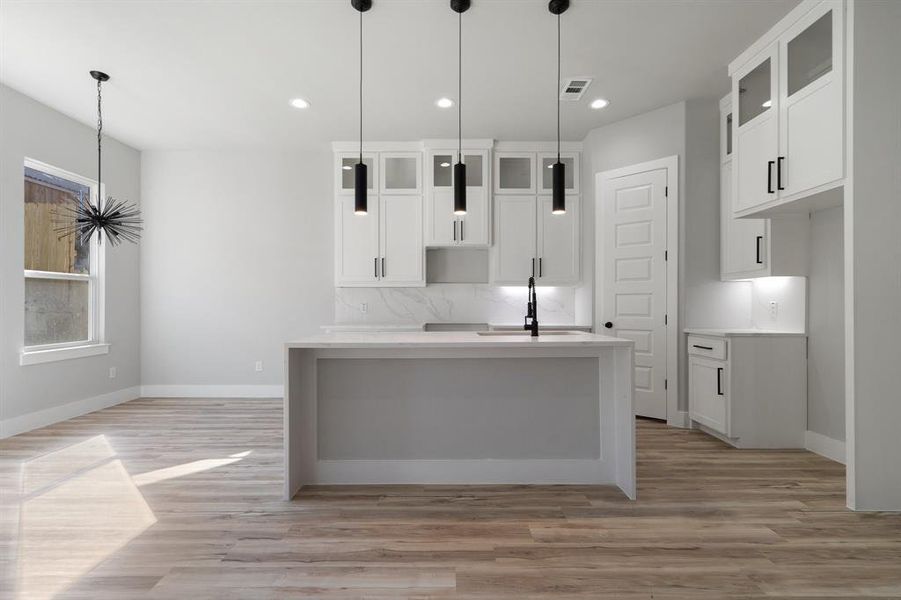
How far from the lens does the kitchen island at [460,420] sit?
115 inches

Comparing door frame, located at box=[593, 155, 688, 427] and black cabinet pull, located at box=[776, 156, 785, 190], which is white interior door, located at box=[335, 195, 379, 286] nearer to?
door frame, located at box=[593, 155, 688, 427]

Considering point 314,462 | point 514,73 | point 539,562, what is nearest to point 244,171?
point 514,73

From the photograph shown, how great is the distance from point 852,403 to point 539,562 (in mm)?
1910

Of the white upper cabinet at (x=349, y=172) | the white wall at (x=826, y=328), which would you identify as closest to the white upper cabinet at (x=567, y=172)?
the white upper cabinet at (x=349, y=172)

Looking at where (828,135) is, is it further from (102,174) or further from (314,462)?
(102,174)

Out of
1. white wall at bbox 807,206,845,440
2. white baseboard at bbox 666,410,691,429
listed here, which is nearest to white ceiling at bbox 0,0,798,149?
white wall at bbox 807,206,845,440

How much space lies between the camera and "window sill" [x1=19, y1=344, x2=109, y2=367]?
4164 mm

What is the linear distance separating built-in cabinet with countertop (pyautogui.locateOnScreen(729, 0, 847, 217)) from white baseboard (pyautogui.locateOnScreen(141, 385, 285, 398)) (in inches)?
201

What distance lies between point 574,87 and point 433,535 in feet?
11.8

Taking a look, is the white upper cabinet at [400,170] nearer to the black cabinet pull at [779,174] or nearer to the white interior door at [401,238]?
the white interior door at [401,238]

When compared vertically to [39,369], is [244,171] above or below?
above

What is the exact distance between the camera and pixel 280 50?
3.43 metres

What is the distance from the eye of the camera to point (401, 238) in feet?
17.7

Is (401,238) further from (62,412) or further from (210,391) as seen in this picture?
(62,412)
